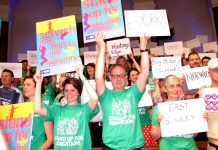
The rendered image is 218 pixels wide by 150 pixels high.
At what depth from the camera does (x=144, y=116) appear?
4.27 m

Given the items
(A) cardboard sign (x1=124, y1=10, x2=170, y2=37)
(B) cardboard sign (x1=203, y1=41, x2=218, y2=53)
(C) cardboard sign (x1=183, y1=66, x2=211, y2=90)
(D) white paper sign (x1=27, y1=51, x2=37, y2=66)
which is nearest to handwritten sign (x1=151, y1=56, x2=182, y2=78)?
(C) cardboard sign (x1=183, y1=66, x2=211, y2=90)

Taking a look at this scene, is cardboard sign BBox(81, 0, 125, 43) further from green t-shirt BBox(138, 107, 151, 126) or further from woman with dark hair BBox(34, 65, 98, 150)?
green t-shirt BBox(138, 107, 151, 126)

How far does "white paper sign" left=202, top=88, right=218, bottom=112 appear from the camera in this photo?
303 cm

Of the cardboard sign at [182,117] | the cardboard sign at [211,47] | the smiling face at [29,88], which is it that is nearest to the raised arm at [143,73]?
the cardboard sign at [182,117]

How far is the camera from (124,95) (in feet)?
10.7

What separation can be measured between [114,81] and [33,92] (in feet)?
3.15

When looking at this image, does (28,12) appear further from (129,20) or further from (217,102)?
(217,102)

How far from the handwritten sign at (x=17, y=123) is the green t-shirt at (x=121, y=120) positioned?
2.92 feet

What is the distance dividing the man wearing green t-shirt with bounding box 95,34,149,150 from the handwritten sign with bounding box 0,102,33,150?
2.93 ft

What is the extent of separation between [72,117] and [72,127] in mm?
104

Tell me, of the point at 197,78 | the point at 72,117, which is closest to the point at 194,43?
the point at 197,78

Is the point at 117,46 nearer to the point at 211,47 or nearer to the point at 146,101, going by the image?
the point at 146,101

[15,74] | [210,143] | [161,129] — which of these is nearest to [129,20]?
[161,129]

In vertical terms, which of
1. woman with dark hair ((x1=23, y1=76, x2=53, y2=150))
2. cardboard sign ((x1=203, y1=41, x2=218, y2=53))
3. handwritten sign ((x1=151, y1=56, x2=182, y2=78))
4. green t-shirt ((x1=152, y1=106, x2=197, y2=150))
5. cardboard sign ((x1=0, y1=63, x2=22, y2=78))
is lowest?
green t-shirt ((x1=152, y1=106, x2=197, y2=150))
